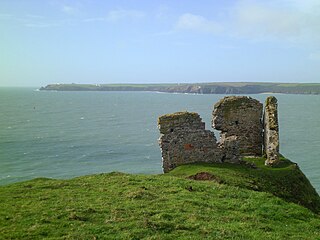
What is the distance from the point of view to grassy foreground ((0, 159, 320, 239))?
41.4ft

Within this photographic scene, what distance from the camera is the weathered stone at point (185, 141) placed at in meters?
24.5

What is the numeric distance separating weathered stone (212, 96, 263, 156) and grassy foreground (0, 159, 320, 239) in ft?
23.1

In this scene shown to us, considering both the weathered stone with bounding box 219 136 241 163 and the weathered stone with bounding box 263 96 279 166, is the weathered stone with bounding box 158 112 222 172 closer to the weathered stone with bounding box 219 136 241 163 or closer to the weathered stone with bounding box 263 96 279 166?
the weathered stone with bounding box 219 136 241 163

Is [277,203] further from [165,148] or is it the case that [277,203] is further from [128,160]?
[128,160]

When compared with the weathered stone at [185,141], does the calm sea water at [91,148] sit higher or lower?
lower

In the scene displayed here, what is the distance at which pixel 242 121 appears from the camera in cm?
2859

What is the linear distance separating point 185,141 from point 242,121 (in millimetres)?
6036

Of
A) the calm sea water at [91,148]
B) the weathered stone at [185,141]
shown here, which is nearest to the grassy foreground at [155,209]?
the weathered stone at [185,141]

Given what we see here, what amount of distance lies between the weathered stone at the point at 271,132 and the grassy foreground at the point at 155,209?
3.45 metres

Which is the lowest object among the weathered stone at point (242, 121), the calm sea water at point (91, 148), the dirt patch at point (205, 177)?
the calm sea water at point (91, 148)

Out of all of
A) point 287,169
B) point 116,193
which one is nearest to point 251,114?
point 287,169

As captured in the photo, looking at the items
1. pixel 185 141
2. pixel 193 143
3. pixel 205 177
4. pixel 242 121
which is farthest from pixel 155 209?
pixel 242 121

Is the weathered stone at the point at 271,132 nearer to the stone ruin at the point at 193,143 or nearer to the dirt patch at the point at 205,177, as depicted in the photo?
the stone ruin at the point at 193,143

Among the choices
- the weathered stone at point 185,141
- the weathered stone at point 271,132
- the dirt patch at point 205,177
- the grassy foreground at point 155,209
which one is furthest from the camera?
the weathered stone at point 271,132
